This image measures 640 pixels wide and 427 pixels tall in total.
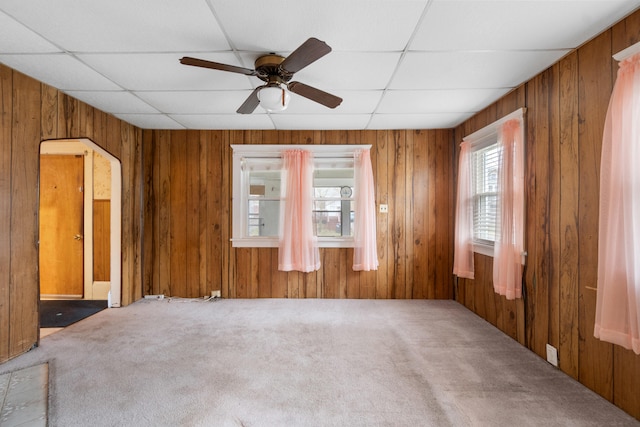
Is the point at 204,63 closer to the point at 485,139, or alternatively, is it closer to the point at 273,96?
the point at 273,96

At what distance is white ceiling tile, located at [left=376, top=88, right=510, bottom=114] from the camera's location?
2734 mm

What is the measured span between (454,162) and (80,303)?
5.36m

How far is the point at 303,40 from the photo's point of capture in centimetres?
190

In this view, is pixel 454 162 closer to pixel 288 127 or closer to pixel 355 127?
pixel 355 127

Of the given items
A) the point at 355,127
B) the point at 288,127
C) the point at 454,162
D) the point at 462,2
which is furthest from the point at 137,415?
the point at 454,162

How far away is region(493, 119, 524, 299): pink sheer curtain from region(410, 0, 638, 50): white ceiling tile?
31.4 inches

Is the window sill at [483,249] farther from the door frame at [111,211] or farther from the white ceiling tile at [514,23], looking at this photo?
the door frame at [111,211]

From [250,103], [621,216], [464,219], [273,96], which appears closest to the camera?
[621,216]

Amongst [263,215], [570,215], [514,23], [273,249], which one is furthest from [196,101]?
[570,215]

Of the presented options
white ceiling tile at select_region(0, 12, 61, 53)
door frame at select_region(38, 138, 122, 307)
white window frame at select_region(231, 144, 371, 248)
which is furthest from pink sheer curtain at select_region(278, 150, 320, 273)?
white ceiling tile at select_region(0, 12, 61, 53)

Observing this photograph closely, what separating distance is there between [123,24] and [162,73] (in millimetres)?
603

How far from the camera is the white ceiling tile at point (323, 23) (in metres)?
1.60

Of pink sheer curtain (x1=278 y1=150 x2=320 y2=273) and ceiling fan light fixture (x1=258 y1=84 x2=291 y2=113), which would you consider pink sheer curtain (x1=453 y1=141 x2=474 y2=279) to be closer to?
pink sheer curtain (x1=278 y1=150 x2=320 y2=273)

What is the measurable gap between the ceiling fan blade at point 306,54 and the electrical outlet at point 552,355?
2.72 meters
